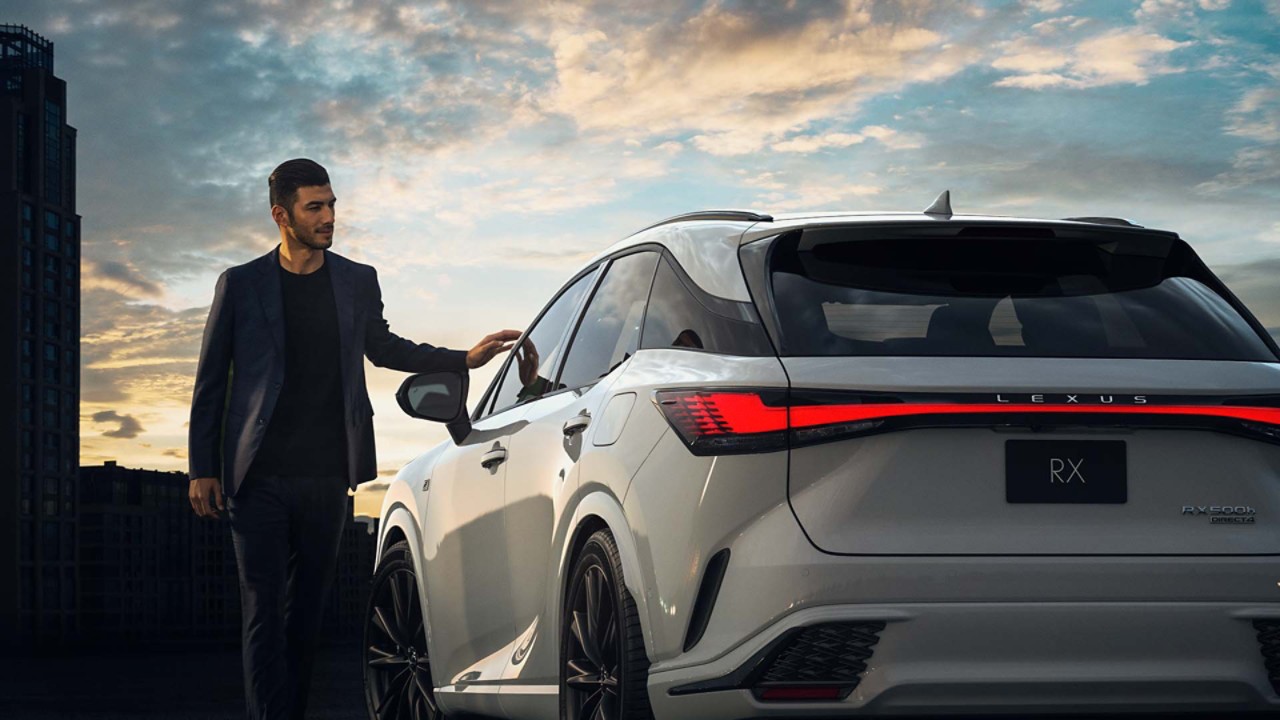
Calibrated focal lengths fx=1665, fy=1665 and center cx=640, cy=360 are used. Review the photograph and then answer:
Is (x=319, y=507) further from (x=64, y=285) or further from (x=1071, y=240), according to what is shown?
(x=64, y=285)

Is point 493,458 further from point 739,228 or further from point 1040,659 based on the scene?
point 1040,659

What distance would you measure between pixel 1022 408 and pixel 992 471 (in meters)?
0.16

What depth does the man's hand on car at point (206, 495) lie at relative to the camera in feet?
21.8

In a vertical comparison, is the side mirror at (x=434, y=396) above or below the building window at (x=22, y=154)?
below

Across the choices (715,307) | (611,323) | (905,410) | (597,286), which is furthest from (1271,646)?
(597,286)

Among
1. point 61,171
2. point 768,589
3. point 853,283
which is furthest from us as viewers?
point 61,171

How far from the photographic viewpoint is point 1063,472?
3855 millimetres

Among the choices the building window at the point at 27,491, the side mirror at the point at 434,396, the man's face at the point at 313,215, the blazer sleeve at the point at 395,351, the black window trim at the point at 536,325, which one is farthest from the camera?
the building window at the point at 27,491

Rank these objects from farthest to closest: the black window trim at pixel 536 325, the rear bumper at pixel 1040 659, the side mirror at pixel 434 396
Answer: the side mirror at pixel 434 396 < the black window trim at pixel 536 325 < the rear bumper at pixel 1040 659

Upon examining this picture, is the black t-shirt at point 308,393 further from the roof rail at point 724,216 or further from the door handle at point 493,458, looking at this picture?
the roof rail at point 724,216

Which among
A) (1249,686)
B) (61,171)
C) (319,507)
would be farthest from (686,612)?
(61,171)

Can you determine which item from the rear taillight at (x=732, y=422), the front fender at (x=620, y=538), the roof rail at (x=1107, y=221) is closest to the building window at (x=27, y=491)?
the front fender at (x=620, y=538)

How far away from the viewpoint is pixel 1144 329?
424 cm

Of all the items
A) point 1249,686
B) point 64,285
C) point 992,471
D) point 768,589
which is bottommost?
point 1249,686
